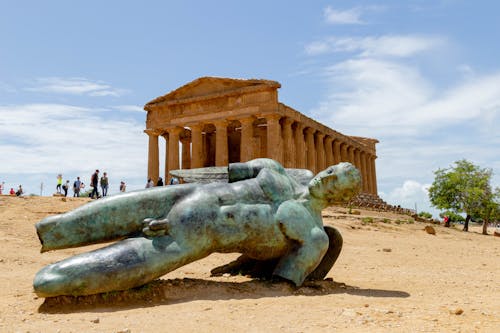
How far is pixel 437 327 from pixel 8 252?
26.9ft

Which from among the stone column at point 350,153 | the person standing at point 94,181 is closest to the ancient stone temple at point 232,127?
the stone column at point 350,153

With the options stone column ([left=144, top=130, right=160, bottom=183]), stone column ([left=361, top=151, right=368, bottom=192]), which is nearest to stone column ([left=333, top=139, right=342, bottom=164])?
stone column ([left=361, top=151, right=368, bottom=192])

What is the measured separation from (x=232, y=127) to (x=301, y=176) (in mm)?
31302

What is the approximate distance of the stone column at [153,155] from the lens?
35.0 metres

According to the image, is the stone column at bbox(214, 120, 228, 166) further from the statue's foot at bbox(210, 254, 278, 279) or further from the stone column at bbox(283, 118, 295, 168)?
the statue's foot at bbox(210, 254, 278, 279)

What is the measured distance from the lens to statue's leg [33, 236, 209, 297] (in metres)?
4.46

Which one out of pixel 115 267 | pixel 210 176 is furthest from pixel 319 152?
pixel 115 267

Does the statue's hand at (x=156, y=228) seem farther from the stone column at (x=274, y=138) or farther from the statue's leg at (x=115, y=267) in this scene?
the stone column at (x=274, y=138)

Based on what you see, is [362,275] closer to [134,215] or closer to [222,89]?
[134,215]

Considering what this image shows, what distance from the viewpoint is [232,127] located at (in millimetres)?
37562

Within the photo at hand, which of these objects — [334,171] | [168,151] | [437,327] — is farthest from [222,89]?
[437,327]

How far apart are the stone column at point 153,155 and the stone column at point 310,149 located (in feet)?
37.2

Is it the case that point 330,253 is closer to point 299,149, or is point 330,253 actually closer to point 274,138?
point 274,138

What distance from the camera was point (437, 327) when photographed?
388 centimetres
